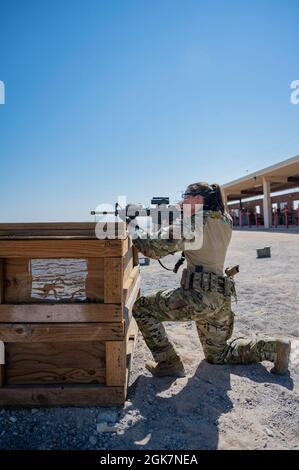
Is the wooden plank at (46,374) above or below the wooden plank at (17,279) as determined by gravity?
below

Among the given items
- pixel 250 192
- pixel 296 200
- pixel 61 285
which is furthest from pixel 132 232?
pixel 250 192

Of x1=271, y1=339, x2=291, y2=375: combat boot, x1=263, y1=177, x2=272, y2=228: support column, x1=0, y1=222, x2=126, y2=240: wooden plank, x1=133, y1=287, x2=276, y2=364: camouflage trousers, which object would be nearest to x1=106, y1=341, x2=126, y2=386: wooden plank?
x1=133, y1=287, x2=276, y2=364: camouflage trousers

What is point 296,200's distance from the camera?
27938mm

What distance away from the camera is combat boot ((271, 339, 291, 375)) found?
281 centimetres

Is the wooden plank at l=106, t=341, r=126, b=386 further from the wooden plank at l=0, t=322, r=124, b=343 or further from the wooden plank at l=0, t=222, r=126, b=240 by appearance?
the wooden plank at l=0, t=222, r=126, b=240

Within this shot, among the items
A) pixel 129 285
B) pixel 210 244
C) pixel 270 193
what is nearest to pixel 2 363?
pixel 129 285

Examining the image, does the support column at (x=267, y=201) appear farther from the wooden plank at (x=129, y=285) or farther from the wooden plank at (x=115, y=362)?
the wooden plank at (x=115, y=362)

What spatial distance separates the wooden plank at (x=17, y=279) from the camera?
227 cm

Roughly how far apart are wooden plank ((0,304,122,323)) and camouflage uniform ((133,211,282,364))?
0.64 m

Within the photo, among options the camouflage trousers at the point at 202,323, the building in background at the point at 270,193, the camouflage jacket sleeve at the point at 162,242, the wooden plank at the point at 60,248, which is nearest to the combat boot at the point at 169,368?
the camouflage trousers at the point at 202,323

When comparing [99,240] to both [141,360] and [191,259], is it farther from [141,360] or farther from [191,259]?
[141,360]

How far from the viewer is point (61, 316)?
2223mm

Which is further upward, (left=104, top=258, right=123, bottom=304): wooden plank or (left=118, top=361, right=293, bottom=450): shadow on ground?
(left=104, top=258, right=123, bottom=304): wooden plank

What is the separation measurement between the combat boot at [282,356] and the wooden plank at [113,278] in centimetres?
150
